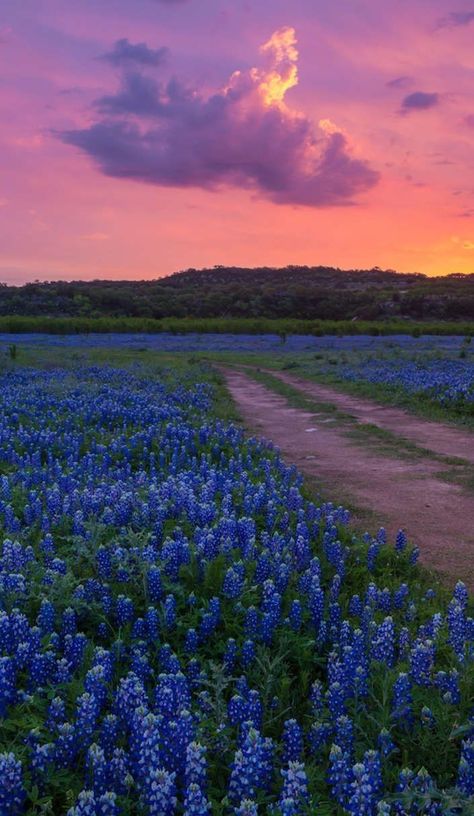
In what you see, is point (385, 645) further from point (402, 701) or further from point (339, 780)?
point (339, 780)

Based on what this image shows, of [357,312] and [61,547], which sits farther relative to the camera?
[357,312]

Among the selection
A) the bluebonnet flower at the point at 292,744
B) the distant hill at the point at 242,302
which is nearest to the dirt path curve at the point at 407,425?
the bluebonnet flower at the point at 292,744

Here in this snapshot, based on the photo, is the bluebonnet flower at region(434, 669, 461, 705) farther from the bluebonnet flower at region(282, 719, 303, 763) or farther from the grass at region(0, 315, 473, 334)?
the grass at region(0, 315, 473, 334)

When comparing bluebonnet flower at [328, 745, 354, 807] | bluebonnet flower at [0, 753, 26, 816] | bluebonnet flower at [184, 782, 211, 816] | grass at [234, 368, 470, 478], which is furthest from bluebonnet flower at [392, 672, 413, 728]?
grass at [234, 368, 470, 478]

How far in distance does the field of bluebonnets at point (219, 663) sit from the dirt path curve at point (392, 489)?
777 millimetres

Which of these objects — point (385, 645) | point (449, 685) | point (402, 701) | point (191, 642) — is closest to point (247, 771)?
point (402, 701)

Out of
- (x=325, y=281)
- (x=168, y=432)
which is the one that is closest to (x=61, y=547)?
(x=168, y=432)

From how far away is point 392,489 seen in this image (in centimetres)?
991

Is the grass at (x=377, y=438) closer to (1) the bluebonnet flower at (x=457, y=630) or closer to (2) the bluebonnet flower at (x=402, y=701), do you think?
(1) the bluebonnet flower at (x=457, y=630)

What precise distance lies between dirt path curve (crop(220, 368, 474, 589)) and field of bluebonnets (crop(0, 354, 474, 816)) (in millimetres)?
777

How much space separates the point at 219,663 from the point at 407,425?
12.8m

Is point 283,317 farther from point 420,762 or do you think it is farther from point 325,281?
point 420,762

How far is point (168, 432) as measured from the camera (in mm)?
11641

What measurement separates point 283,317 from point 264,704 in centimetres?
9216
